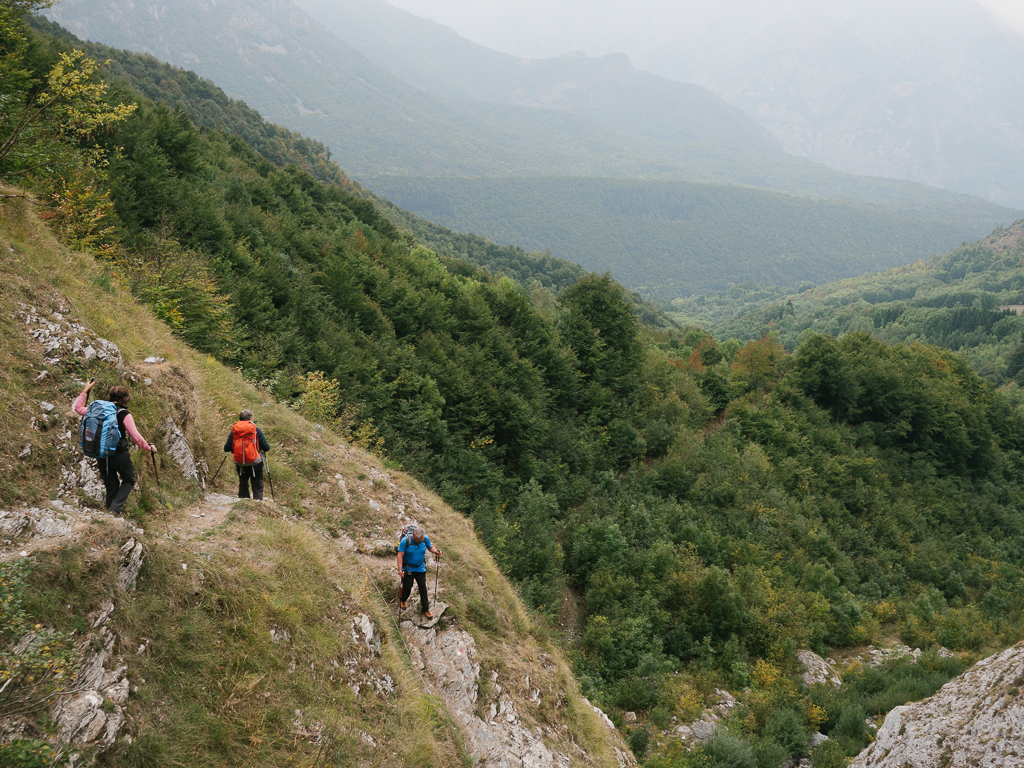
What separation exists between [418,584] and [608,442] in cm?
2367

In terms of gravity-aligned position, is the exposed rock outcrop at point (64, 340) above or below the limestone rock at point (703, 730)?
above

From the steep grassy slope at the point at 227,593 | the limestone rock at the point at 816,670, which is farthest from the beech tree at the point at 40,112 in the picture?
the limestone rock at the point at 816,670

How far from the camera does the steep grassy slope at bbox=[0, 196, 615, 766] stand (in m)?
5.70

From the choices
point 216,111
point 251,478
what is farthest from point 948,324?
point 251,478

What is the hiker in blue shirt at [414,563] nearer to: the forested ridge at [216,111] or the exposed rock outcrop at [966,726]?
the exposed rock outcrop at [966,726]

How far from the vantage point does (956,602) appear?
28906mm

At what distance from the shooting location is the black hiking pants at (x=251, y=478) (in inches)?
399

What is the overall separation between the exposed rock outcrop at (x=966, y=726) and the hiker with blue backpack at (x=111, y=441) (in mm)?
15075

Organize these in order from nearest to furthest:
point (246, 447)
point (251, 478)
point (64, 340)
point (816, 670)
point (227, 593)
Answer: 1. point (227, 593)
2. point (64, 340)
3. point (246, 447)
4. point (251, 478)
5. point (816, 670)

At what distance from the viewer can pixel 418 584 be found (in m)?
10.2

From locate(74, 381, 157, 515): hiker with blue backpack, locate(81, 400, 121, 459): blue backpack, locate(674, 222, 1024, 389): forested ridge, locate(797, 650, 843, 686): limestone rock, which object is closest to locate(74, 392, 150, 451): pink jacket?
locate(74, 381, 157, 515): hiker with blue backpack

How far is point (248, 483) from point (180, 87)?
94.7 metres

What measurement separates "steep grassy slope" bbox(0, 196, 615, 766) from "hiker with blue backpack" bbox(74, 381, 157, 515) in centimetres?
36

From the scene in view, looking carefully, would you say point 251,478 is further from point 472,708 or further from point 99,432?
point 472,708
